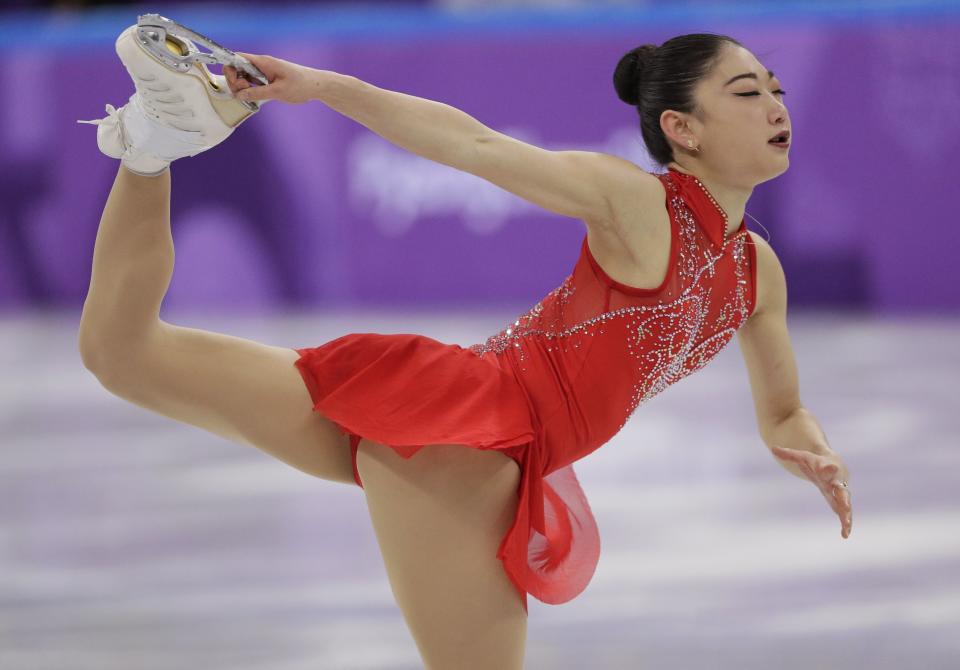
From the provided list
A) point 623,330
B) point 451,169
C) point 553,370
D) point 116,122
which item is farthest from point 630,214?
point 451,169

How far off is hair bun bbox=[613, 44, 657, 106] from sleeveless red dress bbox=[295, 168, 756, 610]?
0.62 feet

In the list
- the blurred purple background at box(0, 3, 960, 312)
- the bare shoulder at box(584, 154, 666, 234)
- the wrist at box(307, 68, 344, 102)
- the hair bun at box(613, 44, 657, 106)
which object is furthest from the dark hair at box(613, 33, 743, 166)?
the blurred purple background at box(0, 3, 960, 312)

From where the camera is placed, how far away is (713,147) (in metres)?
2.37

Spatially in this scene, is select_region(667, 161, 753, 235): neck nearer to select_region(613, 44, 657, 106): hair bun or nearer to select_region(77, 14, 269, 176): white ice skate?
select_region(613, 44, 657, 106): hair bun

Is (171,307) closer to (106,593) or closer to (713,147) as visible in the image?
(106,593)

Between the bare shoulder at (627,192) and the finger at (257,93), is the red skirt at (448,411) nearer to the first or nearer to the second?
the bare shoulder at (627,192)

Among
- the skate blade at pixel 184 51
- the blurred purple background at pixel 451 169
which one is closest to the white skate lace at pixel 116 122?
the skate blade at pixel 184 51

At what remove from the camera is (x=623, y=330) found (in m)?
2.33

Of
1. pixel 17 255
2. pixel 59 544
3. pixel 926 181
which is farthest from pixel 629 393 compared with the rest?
pixel 17 255

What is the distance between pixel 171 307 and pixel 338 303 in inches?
34.2

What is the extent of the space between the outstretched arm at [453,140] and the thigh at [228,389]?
1.62ft

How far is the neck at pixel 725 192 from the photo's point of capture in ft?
7.86

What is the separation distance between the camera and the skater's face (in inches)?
92.3

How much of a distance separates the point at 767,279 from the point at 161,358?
111cm
